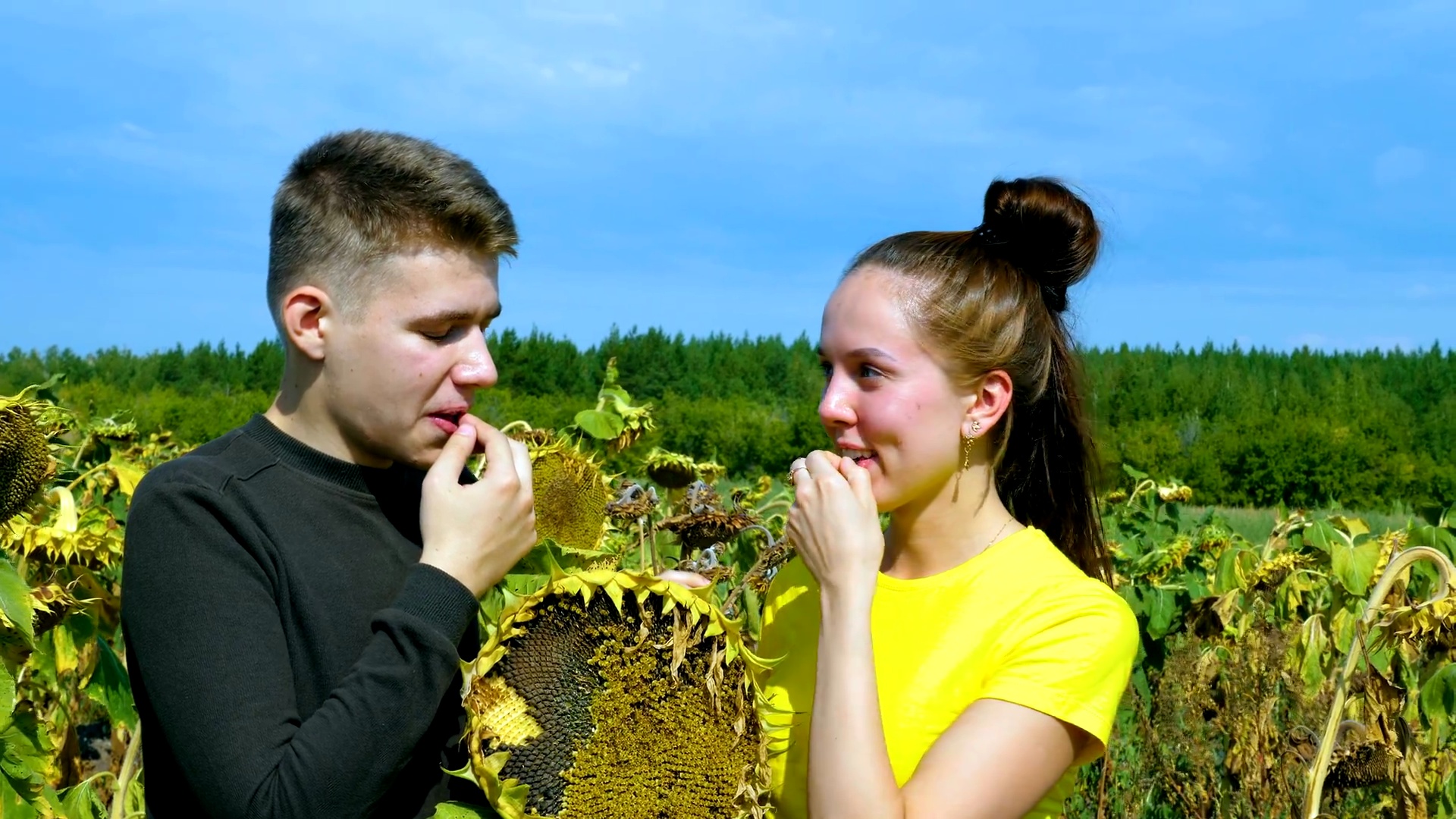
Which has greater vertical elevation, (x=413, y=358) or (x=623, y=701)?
(x=413, y=358)

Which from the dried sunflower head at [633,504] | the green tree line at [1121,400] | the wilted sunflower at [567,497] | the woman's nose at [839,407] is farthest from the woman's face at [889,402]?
the green tree line at [1121,400]

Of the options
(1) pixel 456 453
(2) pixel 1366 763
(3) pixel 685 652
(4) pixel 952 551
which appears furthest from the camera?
(2) pixel 1366 763

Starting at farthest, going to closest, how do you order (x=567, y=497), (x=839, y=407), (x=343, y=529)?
1. (x=567, y=497)
2. (x=839, y=407)
3. (x=343, y=529)

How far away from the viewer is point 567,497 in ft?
9.52

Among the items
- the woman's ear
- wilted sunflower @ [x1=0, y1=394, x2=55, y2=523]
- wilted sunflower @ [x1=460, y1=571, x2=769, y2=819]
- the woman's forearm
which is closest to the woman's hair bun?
the woman's ear

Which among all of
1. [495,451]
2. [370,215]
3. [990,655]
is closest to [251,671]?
[495,451]

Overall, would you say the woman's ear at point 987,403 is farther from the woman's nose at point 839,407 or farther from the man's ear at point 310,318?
the man's ear at point 310,318

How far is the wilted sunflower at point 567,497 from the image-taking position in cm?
285

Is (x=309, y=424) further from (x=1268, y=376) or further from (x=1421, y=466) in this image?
(x=1268, y=376)

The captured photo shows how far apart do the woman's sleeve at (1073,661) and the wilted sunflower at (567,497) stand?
1.17 metres

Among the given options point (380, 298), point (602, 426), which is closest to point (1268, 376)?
point (602, 426)

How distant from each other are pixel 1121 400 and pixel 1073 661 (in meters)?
26.9

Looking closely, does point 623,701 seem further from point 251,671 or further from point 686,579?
point 251,671

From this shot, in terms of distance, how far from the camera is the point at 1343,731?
3.76 metres
